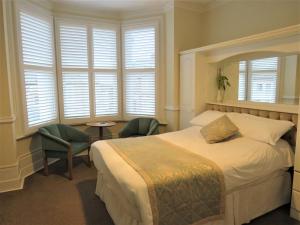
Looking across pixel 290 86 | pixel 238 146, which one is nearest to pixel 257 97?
pixel 290 86

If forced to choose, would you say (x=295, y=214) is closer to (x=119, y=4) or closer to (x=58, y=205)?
(x=58, y=205)

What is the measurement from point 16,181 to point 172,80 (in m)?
2.93

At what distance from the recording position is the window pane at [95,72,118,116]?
15.0 ft

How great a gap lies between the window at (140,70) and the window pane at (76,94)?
80cm

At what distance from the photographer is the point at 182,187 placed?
5.98ft

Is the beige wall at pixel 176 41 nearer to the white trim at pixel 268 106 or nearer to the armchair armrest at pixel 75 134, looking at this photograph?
the white trim at pixel 268 106

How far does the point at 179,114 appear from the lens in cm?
429

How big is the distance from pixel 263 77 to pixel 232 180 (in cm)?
178

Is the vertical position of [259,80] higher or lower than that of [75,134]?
higher

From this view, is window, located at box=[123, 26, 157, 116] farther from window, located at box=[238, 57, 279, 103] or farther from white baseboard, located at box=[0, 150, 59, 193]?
white baseboard, located at box=[0, 150, 59, 193]

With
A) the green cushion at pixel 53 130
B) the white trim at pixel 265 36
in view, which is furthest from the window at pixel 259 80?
the green cushion at pixel 53 130

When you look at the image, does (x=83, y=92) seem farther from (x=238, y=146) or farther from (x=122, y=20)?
(x=238, y=146)

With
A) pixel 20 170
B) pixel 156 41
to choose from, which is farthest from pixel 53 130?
pixel 156 41

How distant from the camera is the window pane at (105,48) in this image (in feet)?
14.6
